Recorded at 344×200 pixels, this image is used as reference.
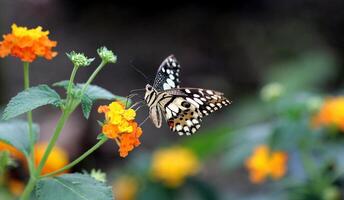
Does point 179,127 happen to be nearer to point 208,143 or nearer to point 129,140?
point 129,140

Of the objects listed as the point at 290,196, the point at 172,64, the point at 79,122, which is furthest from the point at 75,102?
the point at 79,122

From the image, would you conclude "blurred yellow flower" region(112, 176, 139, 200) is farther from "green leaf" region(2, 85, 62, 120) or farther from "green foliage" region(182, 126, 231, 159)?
"green leaf" region(2, 85, 62, 120)

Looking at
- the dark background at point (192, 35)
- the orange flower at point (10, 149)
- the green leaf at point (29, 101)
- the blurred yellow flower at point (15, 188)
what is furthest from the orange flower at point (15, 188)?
the dark background at point (192, 35)

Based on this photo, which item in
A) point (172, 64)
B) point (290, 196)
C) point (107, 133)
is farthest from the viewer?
point (290, 196)

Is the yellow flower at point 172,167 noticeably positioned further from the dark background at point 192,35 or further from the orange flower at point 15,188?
the dark background at point 192,35

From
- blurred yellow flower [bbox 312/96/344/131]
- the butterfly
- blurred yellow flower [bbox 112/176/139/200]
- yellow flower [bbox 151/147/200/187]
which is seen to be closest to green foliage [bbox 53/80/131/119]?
the butterfly

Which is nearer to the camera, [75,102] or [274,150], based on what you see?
[75,102]

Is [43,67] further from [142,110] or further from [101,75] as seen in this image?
[142,110]
